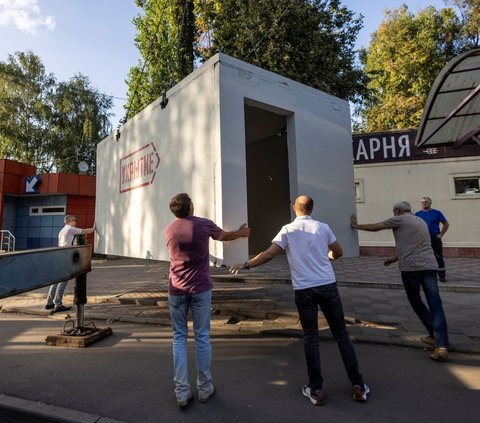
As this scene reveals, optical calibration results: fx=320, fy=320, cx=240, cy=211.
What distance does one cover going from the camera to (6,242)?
15.2m

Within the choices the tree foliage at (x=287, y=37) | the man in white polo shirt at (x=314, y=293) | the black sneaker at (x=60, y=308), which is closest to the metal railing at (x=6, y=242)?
the tree foliage at (x=287, y=37)

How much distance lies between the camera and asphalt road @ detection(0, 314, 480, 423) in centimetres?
250

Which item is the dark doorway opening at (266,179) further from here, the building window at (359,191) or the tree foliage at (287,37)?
the tree foliage at (287,37)

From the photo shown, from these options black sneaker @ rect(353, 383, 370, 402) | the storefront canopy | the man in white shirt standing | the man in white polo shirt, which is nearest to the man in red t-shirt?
the man in white polo shirt

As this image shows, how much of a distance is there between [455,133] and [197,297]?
17.9 feet

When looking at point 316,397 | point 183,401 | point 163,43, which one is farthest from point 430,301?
point 163,43

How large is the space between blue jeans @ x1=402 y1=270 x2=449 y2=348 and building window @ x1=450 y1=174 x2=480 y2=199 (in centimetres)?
963

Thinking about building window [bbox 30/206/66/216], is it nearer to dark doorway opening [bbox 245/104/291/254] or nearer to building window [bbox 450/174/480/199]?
dark doorway opening [bbox 245/104/291/254]

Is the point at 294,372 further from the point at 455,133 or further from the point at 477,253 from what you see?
the point at 477,253

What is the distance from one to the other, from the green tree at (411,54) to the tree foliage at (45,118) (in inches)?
736

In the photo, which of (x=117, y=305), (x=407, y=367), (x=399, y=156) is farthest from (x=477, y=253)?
(x=117, y=305)

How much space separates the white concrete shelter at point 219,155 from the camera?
3162 millimetres

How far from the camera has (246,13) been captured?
12391 millimetres

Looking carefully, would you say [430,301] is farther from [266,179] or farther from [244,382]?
[266,179]
